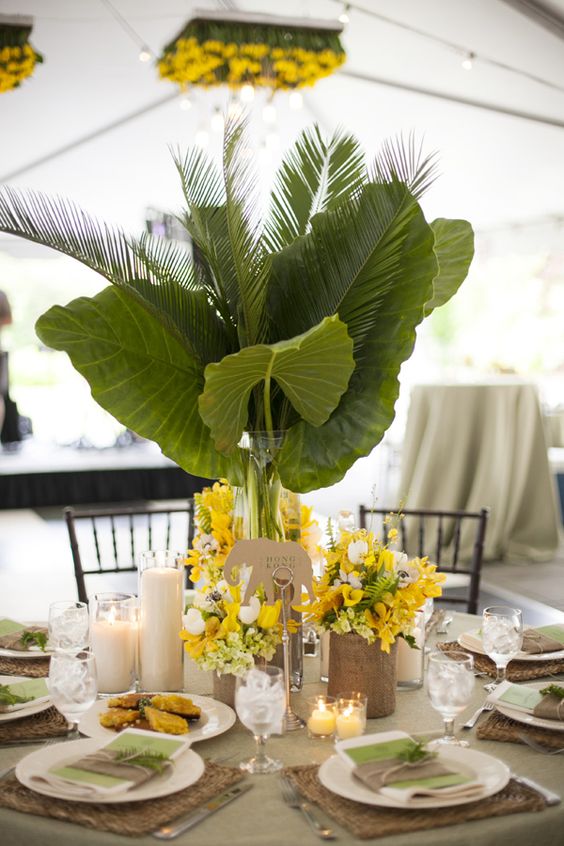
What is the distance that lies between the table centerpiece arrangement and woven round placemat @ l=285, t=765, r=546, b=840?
1.02 ft

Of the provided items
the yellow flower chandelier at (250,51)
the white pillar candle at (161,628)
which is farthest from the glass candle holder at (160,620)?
the yellow flower chandelier at (250,51)

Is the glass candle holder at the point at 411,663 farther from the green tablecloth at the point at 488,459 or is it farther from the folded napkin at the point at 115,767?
the green tablecloth at the point at 488,459

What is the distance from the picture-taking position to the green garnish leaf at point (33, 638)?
1944mm

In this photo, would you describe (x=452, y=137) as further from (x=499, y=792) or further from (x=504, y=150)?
(x=499, y=792)

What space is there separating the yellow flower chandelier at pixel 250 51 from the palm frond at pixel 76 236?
5.50 metres

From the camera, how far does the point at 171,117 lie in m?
10.5

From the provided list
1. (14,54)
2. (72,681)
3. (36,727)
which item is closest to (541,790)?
(72,681)

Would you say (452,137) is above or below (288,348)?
above

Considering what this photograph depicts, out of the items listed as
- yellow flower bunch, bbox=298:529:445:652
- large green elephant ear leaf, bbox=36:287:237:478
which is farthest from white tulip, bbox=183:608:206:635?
large green elephant ear leaf, bbox=36:287:237:478

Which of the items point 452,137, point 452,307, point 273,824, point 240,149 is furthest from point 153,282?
point 452,307

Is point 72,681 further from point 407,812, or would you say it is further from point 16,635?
point 16,635

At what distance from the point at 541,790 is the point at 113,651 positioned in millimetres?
749

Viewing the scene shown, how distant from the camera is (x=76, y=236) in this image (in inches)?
65.9

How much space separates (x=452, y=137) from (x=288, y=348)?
9.00m
